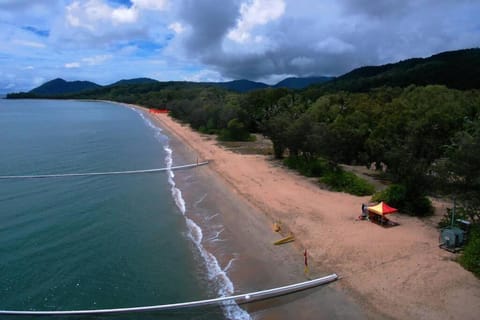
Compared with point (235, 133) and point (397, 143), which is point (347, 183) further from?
point (235, 133)

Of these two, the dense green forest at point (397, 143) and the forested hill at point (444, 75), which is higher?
the forested hill at point (444, 75)

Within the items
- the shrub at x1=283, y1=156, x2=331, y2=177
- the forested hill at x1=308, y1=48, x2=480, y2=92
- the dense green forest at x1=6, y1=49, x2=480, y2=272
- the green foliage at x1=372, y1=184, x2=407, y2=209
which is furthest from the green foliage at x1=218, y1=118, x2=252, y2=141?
the forested hill at x1=308, y1=48, x2=480, y2=92

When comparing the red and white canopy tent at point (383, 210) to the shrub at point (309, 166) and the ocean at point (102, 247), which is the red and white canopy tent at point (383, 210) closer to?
the ocean at point (102, 247)

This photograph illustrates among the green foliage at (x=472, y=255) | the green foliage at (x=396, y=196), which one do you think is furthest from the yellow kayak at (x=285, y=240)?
the green foliage at (x=472, y=255)

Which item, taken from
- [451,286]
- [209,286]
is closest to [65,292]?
[209,286]

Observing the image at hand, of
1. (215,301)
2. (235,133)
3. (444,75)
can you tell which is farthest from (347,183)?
(444,75)

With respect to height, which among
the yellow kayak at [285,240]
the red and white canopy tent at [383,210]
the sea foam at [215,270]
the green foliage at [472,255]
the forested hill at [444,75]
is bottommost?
the sea foam at [215,270]
